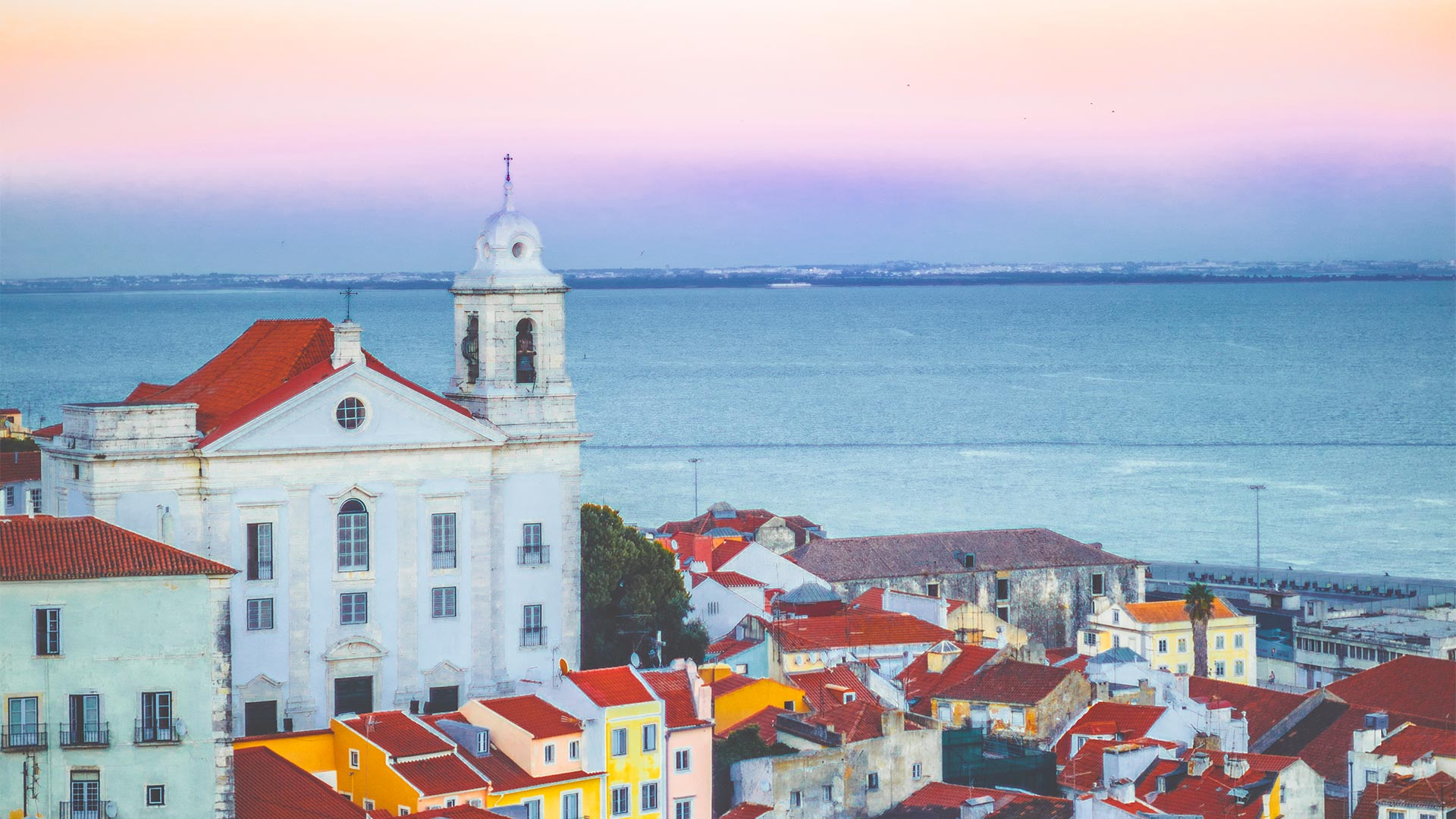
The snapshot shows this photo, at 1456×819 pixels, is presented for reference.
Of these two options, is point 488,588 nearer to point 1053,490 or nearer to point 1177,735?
point 1177,735

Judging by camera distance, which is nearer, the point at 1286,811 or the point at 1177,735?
the point at 1286,811

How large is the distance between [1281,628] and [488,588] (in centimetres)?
2693

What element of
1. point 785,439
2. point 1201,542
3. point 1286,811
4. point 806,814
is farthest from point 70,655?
point 785,439

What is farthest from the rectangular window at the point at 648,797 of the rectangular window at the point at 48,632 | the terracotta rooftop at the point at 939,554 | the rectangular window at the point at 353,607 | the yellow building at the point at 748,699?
the terracotta rooftop at the point at 939,554

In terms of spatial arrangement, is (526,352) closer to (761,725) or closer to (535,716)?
(761,725)

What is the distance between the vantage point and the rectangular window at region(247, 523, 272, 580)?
3778 cm

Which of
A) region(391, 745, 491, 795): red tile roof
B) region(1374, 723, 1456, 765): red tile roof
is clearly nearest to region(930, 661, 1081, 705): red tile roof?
region(1374, 723, 1456, 765): red tile roof

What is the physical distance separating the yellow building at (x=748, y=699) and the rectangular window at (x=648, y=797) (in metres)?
4.03

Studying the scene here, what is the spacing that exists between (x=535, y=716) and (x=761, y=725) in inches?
198

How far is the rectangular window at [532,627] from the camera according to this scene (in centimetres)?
4031

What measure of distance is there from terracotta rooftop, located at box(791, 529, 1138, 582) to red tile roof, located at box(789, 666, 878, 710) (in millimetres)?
15891

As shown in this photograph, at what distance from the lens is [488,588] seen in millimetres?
39875

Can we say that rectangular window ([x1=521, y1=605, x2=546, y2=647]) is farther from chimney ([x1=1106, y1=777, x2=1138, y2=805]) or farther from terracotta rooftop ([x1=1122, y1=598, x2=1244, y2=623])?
terracotta rooftop ([x1=1122, y1=598, x2=1244, y2=623])

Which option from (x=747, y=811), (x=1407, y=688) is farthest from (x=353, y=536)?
(x=1407, y=688)
